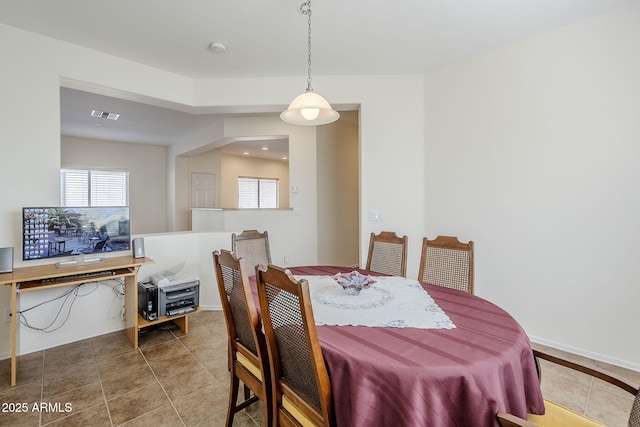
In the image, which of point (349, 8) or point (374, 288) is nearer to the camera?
point (374, 288)

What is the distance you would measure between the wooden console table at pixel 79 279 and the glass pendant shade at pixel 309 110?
1.91 meters

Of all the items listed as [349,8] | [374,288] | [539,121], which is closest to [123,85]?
[349,8]

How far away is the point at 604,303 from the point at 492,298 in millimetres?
792

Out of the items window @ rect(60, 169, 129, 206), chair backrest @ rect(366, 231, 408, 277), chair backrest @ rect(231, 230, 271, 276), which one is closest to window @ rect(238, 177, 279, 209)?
window @ rect(60, 169, 129, 206)

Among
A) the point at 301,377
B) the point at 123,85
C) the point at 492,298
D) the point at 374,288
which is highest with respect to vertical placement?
the point at 123,85

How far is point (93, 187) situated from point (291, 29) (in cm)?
620

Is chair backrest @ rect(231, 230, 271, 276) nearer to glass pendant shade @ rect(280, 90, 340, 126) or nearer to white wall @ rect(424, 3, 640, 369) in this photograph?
glass pendant shade @ rect(280, 90, 340, 126)

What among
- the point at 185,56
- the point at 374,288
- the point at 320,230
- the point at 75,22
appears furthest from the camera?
the point at 320,230

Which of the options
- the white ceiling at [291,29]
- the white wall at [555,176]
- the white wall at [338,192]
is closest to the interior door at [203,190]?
the white wall at [338,192]

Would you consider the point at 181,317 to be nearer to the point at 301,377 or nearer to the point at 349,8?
the point at 301,377

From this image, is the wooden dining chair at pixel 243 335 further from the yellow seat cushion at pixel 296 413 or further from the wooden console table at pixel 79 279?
the wooden console table at pixel 79 279

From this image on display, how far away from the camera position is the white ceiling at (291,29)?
2107mm

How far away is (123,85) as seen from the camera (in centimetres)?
288

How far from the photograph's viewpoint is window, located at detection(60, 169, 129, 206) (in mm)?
6078
